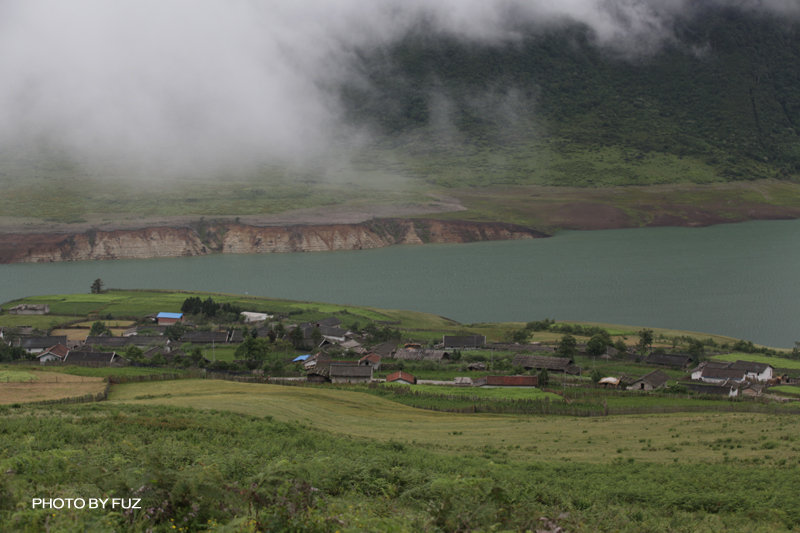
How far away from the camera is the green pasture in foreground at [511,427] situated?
62.4 ft

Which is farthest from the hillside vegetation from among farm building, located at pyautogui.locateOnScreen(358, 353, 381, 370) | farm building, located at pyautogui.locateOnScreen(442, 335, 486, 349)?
farm building, located at pyautogui.locateOnScreen(358, 353, 381, 370)

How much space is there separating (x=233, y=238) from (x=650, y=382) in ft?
269

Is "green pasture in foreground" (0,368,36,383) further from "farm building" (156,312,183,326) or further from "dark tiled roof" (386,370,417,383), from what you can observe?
"farm building" (156,312,183,326)

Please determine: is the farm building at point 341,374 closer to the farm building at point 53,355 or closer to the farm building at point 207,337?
the farm building at point 207,337

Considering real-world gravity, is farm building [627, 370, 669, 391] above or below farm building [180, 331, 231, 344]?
above

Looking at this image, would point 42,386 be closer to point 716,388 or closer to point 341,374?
point 341,374

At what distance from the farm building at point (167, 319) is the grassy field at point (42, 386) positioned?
22.9 metres

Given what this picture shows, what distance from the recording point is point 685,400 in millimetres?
31031

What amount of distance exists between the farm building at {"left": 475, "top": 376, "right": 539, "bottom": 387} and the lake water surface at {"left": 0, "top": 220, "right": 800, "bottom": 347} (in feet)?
77.6

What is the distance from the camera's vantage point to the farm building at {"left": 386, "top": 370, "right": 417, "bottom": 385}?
3506 centimetres

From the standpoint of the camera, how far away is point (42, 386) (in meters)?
28.1

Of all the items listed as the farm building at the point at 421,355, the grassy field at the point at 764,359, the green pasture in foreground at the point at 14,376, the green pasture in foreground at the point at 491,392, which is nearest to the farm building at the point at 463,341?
the farm building at the point at 421,355

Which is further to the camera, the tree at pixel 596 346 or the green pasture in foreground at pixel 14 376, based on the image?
the tree at pixel 596 346

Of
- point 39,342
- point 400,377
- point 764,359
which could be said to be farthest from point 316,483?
point 39,342
